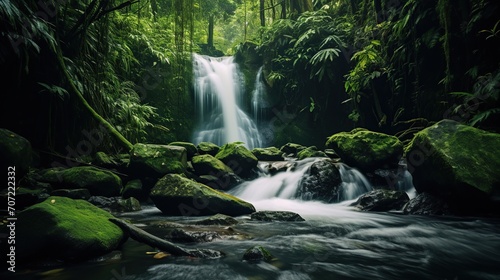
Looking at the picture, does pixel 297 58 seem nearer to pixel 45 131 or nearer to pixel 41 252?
pixel 45 131

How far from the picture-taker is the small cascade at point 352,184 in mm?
7145

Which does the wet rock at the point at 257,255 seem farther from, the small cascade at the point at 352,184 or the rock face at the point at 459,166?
the small cascade at the point at 352,184

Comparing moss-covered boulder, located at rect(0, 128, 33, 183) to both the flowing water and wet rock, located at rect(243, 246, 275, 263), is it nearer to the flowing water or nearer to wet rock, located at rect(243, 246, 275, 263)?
the flowing water

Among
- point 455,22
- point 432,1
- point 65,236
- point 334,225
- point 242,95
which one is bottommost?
point 334,225

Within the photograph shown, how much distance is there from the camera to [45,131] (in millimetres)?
6812

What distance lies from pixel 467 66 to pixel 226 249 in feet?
24.2

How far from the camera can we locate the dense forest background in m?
6.50

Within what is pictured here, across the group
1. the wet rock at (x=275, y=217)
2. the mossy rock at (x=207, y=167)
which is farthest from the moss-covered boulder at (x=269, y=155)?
the wet rock at (x=275, y=217)

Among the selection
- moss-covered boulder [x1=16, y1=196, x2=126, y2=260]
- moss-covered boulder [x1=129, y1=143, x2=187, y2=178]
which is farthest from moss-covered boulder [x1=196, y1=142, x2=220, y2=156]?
moss-covered boulder [x1=16, y1=196, x2=126, y2=260]

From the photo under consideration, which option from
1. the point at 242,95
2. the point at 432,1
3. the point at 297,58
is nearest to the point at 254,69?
the point at 242,95

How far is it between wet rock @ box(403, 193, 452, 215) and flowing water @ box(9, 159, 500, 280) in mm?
302

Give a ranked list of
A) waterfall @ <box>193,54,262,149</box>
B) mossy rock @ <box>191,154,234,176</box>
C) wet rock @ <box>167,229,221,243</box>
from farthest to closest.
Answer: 1. waterfall @ <box>193,54,262,149</box>
2. mossy rock @ <box>191,154,234,176</box>
3. wet rock @ <box>167,229,221,243</box>

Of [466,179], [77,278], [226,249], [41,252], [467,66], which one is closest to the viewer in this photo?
[77,278]

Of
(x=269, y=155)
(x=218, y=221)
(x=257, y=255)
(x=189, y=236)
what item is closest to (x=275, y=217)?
(x=218, y=221)
